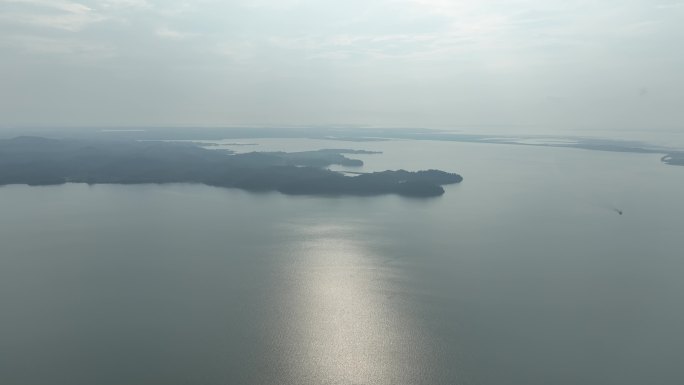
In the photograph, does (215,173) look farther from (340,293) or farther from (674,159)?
(674,159)

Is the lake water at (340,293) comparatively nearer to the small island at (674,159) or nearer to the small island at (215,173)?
the small island at (215,173)

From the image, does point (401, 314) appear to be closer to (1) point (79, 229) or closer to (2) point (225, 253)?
(2) point (225, 253)

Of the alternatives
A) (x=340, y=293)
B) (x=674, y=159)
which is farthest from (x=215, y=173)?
(x=674, y=159)

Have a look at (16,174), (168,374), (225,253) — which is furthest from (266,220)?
(16,174)

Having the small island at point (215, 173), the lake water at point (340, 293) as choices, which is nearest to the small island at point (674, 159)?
the lake water at point (340, 293)

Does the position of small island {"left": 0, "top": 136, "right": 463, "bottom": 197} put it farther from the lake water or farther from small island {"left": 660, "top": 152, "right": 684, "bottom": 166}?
small island {"left": 660, "top": 152, "right": 684, "bottom": 166}

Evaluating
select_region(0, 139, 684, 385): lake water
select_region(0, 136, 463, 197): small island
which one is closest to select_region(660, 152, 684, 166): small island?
select_region(0, 139, 684, 385): lake water
